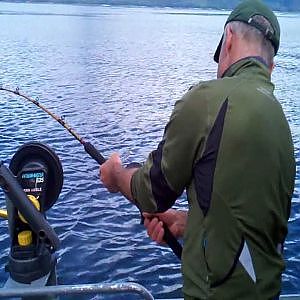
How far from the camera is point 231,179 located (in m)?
2.38

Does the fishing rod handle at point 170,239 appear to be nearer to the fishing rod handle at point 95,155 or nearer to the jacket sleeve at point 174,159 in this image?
the jacket sleeve at point 174,159

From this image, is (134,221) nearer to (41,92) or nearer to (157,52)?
(41,92)

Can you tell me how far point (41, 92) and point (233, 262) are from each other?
64.6ft

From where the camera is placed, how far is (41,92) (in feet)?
70.1

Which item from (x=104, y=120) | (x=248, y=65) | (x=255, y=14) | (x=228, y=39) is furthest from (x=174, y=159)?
(x=104, y=120)

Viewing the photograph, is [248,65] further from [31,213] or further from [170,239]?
[31,213]

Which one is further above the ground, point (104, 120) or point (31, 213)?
point (31, 213)

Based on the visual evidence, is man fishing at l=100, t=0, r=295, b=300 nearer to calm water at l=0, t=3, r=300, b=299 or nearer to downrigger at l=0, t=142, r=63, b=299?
downrigger at l=0, t=142, r=63, b=299

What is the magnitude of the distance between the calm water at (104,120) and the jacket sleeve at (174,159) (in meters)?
5.14

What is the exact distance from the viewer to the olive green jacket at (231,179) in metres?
2.38

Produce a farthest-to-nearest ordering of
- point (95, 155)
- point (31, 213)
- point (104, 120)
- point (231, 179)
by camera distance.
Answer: point (104, 120)
point (95, 155)
point (31, 213)
point (231, 179)

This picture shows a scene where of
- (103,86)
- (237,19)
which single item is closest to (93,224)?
(237,19)

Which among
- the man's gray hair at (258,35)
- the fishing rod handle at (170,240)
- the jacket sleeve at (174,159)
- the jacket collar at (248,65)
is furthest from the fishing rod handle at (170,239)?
the man's gray hair at (258,35)

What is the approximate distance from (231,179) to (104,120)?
14861mm
